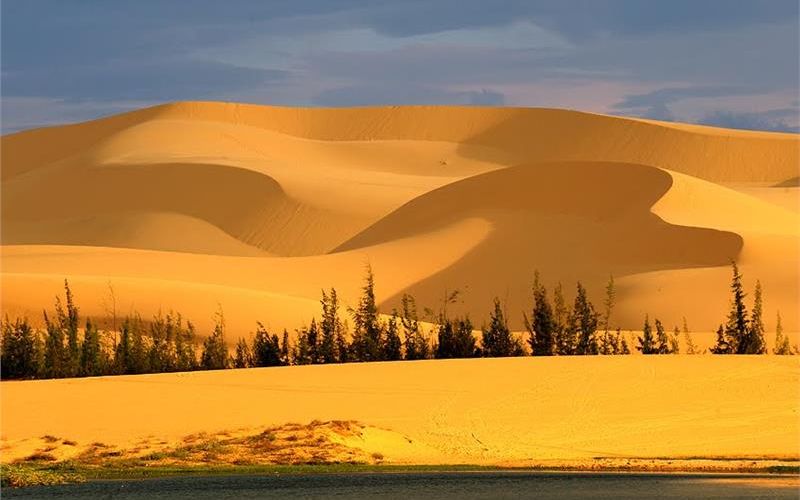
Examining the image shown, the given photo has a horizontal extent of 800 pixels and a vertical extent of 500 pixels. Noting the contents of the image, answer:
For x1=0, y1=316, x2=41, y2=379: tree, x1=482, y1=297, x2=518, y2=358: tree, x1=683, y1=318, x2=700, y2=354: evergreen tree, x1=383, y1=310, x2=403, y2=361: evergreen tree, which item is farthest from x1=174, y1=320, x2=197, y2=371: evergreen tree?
x1=683, y1=318, x2=700, y2=354: evergreen tree

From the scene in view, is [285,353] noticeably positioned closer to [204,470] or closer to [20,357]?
[20,357]

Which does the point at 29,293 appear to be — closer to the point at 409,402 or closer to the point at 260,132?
the point at 409,402

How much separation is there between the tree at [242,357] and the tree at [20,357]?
471 centimetres

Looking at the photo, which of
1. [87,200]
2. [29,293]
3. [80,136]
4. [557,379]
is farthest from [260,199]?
[557,379]

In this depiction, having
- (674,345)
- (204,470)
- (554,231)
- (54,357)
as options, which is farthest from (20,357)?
(554,231)

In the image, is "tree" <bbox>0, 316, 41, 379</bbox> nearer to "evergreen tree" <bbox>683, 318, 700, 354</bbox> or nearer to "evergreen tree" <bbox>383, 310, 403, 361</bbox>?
"evergreen tree" <bbox>383, 310, 403, 361</bbox>

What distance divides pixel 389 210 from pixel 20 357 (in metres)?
55.3

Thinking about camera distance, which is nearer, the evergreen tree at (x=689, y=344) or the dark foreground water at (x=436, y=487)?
the dark foreground water at (x=436, y=487)

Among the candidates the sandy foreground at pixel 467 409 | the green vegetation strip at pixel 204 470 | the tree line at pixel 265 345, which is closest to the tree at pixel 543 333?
the tree line at pixel 265 345

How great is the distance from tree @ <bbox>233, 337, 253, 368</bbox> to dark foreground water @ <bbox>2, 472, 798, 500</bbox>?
13138mm

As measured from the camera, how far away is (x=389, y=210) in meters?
88.7

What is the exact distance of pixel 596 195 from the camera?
6681 cm

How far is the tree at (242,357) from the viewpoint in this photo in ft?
119

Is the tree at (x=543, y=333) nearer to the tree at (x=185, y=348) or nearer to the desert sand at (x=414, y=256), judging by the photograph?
the desert sand at (x=414, y=256)
